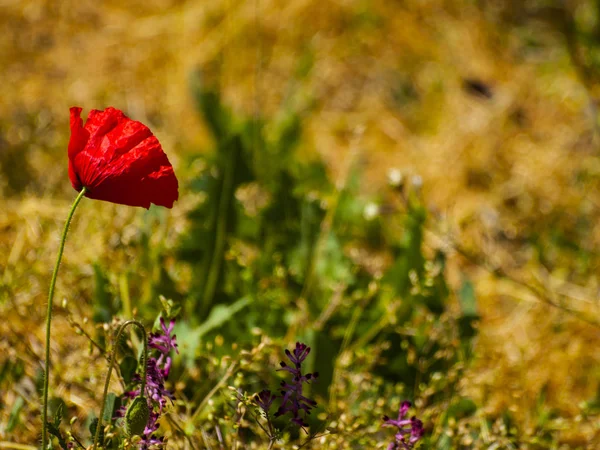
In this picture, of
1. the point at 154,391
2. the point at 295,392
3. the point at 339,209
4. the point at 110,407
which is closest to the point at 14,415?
the point at 110,407

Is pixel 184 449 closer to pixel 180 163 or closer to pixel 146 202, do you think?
pixel 146 202

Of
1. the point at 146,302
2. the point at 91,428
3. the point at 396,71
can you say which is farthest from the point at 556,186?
the point at 91,428

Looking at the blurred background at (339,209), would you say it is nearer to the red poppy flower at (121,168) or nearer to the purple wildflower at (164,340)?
the purple wildflower at (164,340)

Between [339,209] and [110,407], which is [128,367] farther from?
[339,209]

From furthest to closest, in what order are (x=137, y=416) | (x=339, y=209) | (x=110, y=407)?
(x=339, y=209)
(x=110, y=407)
(x=137, y=416)

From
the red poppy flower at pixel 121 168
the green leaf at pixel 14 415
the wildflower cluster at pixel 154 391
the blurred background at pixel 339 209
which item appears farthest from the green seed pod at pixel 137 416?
the green leaf at pixel 14 415

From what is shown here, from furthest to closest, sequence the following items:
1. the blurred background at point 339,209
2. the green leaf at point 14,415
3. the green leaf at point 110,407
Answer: the blurred background at point 339,209, the green leaf at point 14,415, the green leaf at point 110,407
